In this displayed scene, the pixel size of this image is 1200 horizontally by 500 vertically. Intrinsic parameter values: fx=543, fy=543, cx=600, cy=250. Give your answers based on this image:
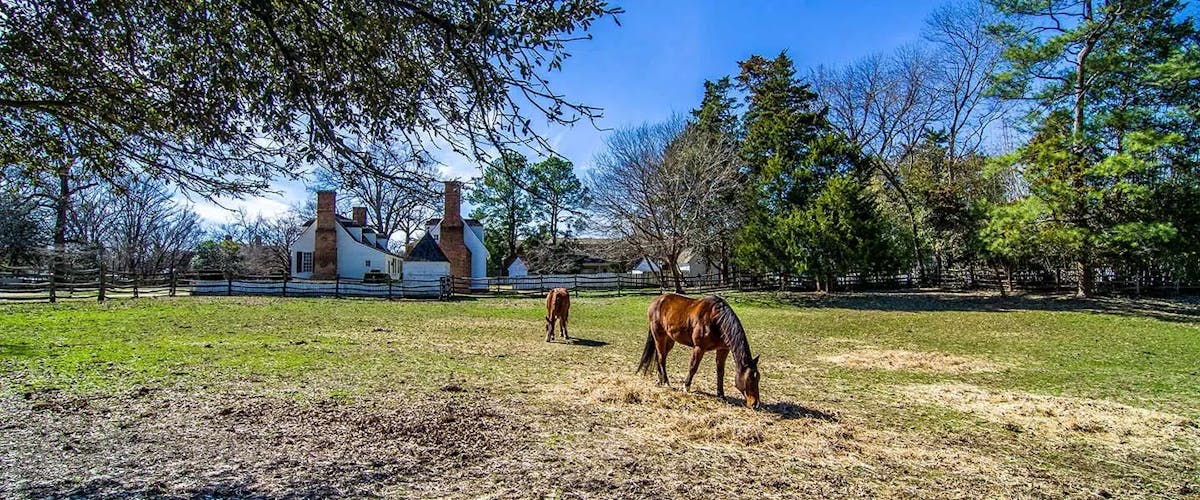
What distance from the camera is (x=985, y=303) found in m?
20.3

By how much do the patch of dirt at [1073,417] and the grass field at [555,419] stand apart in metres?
0.04

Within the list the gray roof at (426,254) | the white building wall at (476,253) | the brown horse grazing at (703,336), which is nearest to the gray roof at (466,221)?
the white building wall at (476,253)

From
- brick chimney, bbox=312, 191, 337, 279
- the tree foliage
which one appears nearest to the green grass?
the tree foliage

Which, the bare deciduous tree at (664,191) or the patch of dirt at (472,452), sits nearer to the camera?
the patch of dirt at (472,452)

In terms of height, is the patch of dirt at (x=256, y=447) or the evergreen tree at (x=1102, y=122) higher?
the evergreen tree at (x=1102, y=122)

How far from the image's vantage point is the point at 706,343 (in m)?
6.41

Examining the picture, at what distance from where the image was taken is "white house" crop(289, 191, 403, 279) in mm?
33031

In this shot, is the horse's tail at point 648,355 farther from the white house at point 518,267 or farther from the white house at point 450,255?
the white house at point 518,267

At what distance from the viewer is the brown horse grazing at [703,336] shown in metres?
5.82

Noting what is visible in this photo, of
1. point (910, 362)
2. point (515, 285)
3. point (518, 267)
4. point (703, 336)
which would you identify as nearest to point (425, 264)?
point (515, 285)

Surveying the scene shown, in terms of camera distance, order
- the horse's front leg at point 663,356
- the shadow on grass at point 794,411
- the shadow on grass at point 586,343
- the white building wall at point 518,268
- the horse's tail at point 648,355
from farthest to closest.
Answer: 1. the white building wall at point 518,268
2. the shadow on grass at point 586,343
3. the horse's tail at point 648,355
4. the horse's front leg at point 663,356
5. the shadow on grass at point 794,411

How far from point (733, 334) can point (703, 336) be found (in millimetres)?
446

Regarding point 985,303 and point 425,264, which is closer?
point 985,303

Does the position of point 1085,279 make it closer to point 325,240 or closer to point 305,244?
point 325,240
